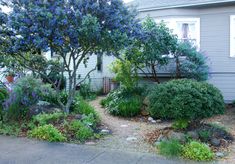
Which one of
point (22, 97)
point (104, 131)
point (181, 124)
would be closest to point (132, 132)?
point (104, 131)

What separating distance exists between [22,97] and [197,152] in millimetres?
4902

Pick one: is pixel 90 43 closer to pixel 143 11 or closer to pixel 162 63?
pixel 162 63

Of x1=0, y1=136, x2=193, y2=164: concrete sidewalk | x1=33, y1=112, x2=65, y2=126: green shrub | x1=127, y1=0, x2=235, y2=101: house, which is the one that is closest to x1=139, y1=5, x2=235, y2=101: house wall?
x1=127, y1=0, x2=235, y2=101: house

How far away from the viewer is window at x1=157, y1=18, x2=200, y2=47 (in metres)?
12.8

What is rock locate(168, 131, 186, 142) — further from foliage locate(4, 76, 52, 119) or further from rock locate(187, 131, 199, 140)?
foliage locate(4, 76, 52, 119)

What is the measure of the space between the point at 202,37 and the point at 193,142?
24.8ft

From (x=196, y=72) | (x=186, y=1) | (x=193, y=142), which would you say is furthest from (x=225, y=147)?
(x=186, y=1)

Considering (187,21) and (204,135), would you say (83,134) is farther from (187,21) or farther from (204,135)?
(187,21)

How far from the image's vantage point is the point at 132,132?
825cm

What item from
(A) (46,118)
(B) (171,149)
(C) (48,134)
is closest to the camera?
(B) (171,149)

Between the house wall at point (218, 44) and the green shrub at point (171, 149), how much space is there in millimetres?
6985

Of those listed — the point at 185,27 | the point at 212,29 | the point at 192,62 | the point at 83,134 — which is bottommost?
the point at 83,134

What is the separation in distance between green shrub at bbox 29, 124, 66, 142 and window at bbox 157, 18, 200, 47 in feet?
25.1

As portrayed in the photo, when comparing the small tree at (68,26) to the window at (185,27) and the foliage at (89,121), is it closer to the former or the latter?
the foliage at (89,121)
